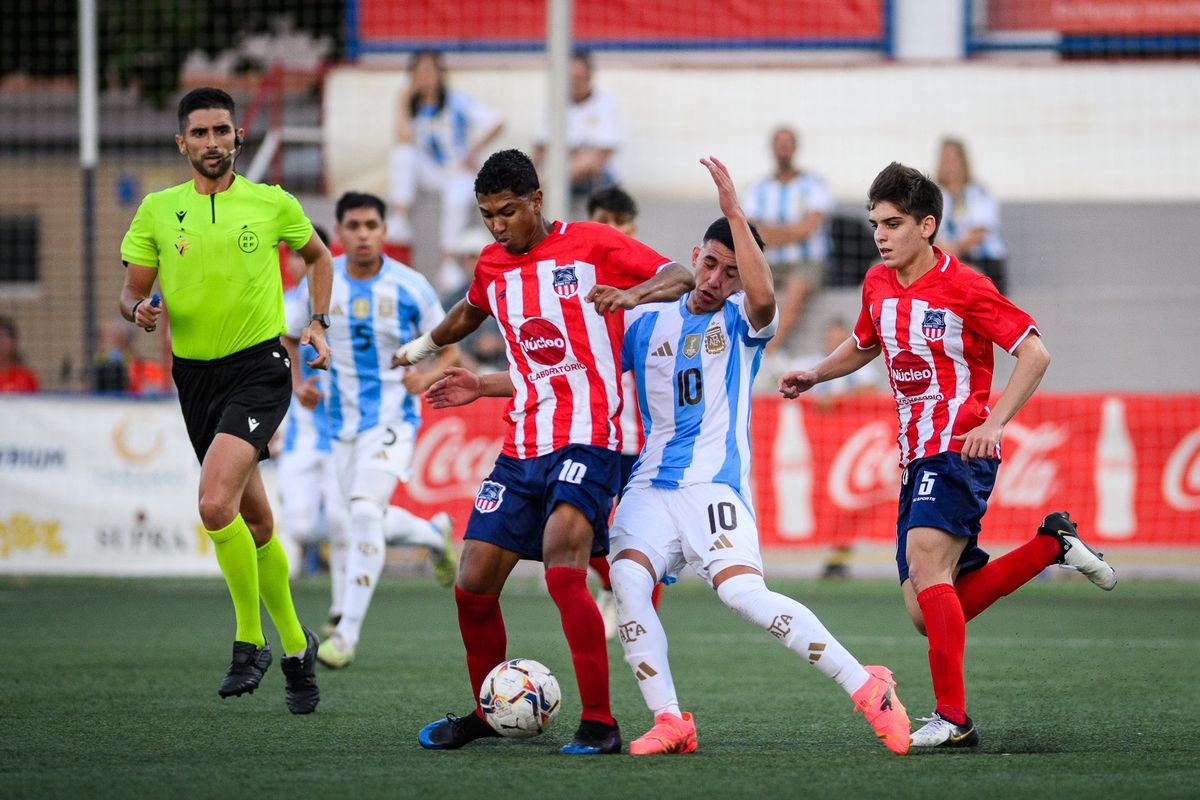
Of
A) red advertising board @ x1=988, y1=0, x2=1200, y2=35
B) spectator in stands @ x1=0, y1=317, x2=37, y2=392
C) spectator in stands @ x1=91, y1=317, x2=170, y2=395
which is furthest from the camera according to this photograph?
red advertising board @ x1=988, y1=0, x2=1200, y2=35

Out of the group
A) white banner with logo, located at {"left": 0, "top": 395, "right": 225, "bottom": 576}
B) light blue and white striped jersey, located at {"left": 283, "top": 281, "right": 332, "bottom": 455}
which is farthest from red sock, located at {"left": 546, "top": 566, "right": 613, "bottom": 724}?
white banner with logo, located at {"left": 0, "top": 395, "right": 225, "bottom": 576}

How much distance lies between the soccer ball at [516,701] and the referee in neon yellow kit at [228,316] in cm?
108

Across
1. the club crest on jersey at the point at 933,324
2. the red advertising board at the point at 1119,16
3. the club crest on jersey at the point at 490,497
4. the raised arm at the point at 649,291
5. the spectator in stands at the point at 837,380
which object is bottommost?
the club crest on jersey at the point at 490,497

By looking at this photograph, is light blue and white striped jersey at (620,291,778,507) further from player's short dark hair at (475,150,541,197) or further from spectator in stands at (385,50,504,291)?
spectator in stands at (385,50,504,291)

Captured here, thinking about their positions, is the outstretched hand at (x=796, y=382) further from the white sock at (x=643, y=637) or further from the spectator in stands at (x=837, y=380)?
the spectator in stands at (x=837, y=380)

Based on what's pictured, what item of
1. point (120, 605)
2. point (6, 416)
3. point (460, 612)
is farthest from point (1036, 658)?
point (6, 416)

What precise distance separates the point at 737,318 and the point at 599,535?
3.03 feet

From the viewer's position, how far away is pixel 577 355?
19.2 feet

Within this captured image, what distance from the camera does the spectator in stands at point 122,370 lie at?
14.5 meters

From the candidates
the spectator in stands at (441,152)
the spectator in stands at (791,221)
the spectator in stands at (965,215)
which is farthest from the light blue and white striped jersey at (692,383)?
the spectator in stands at (441,152)

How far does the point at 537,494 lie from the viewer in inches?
228

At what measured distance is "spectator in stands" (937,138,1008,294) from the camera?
14539 mm

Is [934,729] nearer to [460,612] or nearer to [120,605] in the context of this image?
[460,612]

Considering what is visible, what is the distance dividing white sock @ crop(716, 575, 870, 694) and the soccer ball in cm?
73
